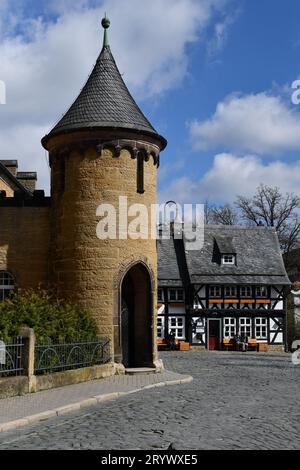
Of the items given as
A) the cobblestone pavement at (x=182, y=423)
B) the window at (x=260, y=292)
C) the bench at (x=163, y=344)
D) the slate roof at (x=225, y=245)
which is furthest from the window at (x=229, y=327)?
the cobblestone pavement at (x=182, y=423)

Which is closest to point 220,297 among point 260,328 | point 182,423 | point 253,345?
point 260,328

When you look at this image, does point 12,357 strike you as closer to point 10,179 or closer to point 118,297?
point 118,297

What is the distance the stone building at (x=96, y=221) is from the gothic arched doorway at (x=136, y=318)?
0.11ft

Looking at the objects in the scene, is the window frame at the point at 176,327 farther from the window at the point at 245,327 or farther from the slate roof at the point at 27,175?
the slate roof at the point at 27,175

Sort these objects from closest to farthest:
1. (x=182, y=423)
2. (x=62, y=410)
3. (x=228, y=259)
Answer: (x=182, y=423)
(x=62, y=410)
(x=228, y=259)

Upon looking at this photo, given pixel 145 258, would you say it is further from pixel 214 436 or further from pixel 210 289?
pixel 210 289

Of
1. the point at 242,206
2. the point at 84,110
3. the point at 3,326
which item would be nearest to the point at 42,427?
the point at 3,326

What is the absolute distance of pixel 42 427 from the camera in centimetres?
1045

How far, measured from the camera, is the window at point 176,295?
4069 cm

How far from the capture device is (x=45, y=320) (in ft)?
54.9

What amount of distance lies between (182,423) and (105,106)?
12503 mm

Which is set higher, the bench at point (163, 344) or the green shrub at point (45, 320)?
the green shrub at point (45, 320)

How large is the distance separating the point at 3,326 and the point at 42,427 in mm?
5033

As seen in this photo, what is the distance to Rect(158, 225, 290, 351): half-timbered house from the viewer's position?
40156mm
